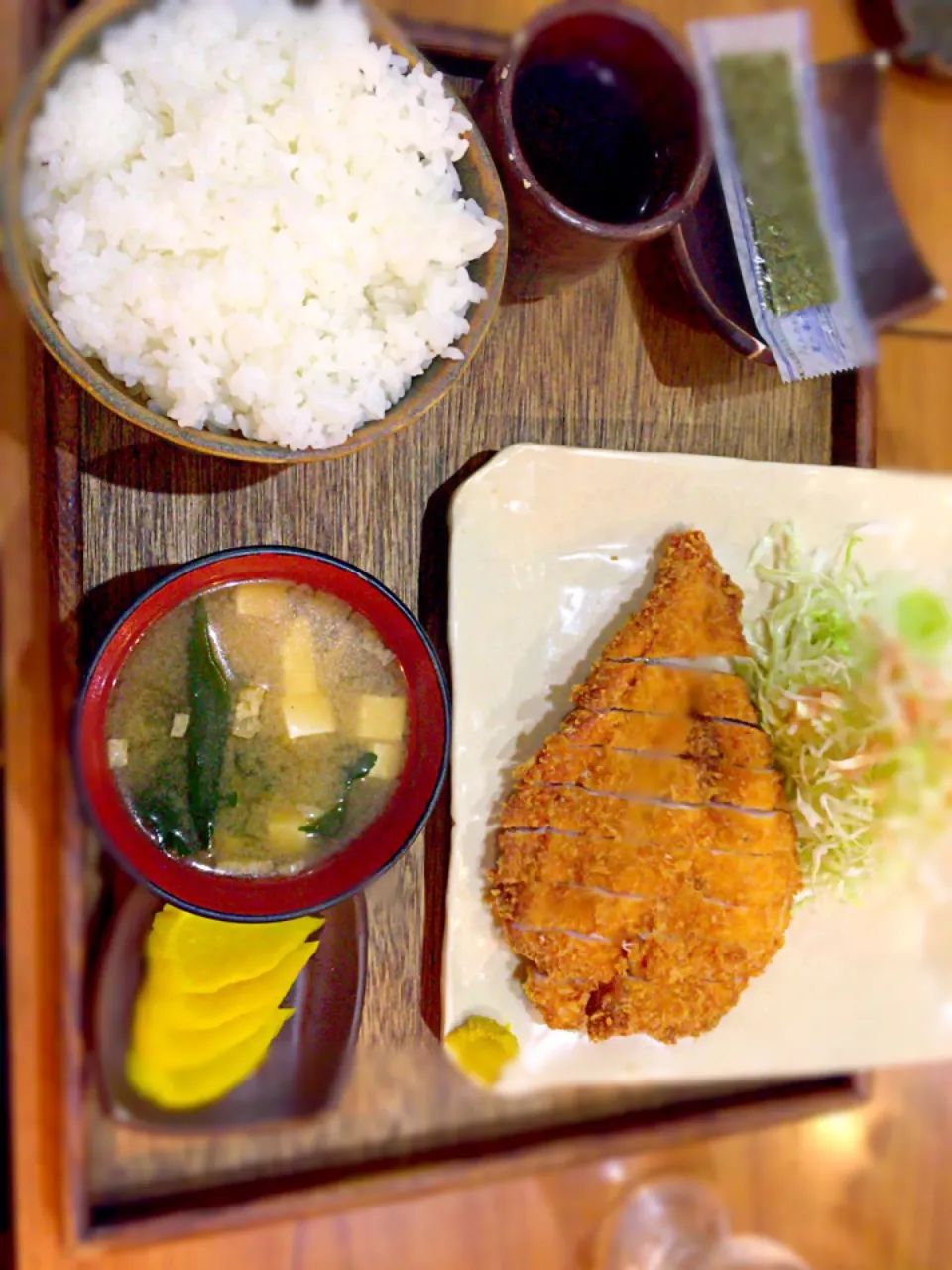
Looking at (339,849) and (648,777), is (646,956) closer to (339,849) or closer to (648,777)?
(648,777)

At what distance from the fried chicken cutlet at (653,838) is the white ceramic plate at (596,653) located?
0.17 ft

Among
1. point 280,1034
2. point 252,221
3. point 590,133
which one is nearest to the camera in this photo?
point 252,221

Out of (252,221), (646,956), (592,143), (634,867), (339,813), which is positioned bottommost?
(646,956)

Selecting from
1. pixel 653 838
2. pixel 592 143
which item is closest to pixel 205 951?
pixel 653 838

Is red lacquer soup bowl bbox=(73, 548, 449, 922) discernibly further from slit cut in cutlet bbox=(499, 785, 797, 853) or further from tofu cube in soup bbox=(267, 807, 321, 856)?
slit cut in cutlet bbox=(499, 785, 797, 853)

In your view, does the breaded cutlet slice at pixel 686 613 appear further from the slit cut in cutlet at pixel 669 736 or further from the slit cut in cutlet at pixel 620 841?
the slit cut in cutlet at pixel 620 841

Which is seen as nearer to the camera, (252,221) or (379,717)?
(252,221)

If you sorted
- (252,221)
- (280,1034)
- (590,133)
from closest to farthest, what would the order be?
1. (252,221)
2. (590,133)
3. (280,1034)

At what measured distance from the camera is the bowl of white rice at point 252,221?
926 millimetres

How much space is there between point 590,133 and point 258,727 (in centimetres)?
89

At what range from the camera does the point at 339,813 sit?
1187 mm

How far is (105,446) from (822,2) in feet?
3.76

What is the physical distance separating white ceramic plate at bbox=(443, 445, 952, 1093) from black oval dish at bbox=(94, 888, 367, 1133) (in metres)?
0.14

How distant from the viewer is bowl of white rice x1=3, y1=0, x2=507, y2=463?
93cm
